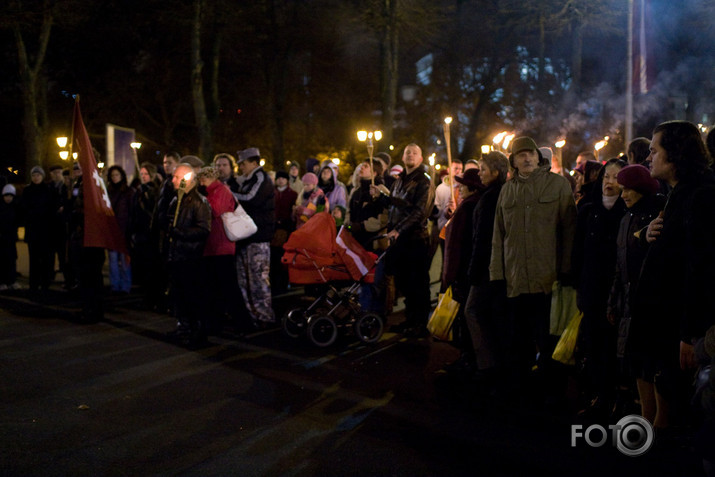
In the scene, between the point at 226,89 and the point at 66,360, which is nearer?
the point at 66,360

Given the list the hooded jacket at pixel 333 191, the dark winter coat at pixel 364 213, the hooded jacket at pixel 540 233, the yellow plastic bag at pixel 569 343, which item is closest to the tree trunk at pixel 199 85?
the hooded jacket at pixel 333 191

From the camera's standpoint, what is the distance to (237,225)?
26.6 feet

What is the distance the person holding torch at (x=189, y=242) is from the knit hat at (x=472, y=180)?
281 centimetres

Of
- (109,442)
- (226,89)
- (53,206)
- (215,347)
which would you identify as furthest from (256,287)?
(226,89)

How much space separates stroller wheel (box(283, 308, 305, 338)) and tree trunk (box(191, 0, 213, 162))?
1654 cm

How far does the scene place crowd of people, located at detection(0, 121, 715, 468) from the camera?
4.03 metres

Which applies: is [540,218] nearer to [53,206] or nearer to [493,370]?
[493,370]

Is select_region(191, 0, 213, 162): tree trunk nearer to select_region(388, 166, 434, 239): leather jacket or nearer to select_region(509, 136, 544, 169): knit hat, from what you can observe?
select_region(388, 166, 434, 239): leather jacket

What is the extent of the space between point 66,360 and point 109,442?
271 cm

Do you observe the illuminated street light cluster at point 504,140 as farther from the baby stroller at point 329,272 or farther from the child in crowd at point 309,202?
the child in crowd at point 309,202

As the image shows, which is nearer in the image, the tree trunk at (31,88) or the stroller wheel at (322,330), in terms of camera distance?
the stroller wheel at (322,330)

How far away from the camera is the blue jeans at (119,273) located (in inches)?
476

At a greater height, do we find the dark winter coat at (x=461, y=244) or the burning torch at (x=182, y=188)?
the burning torch at (x=182, y=188)

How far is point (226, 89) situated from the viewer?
36281 mm
